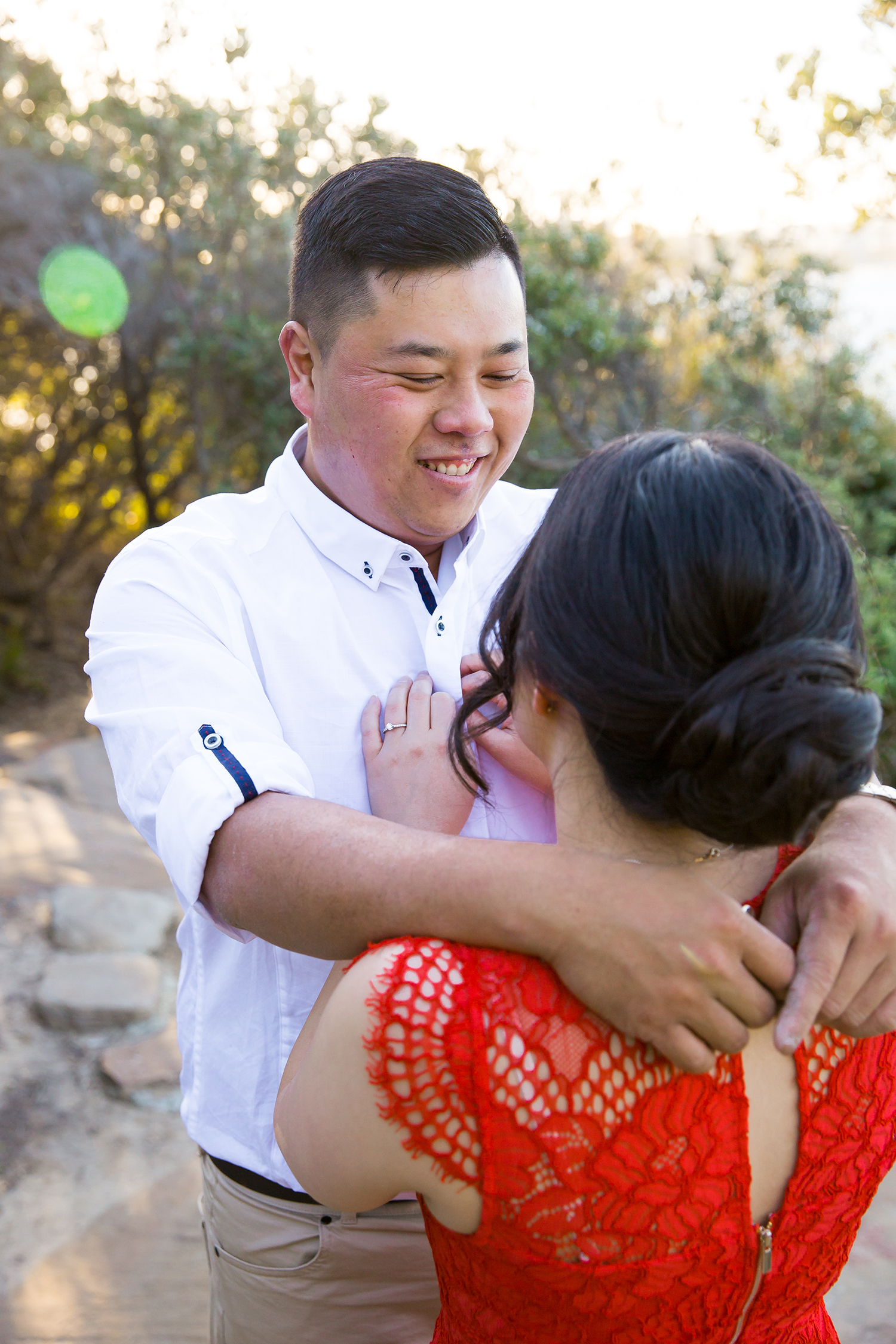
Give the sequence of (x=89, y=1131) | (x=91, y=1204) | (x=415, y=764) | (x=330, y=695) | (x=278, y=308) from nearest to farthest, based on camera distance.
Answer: (x=415, y=764) → (x=330, y=695) → (x=91, y=1204) → (x=89, y=1131) → (x=278, y=308)

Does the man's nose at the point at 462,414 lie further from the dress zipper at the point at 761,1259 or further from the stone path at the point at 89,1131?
the stone path at the point at 89,1131

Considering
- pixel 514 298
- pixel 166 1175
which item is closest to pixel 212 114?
pixel 514 298

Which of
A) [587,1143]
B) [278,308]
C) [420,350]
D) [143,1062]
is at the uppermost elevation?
[420,350]

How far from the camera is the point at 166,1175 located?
117 inches

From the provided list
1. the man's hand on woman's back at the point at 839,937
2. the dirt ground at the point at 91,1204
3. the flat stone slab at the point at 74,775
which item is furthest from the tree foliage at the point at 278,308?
the man's hand on woman's back at the point at 839,937

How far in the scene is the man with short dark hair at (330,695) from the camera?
1.10 meters

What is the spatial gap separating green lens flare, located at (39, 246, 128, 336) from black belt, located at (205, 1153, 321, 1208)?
5796mm

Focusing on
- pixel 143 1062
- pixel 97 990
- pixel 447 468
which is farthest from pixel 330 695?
pixel 97 990

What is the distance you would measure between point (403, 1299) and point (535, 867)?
99 cm

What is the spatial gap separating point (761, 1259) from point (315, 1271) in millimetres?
763

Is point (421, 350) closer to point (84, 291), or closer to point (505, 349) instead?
point (505, 349)

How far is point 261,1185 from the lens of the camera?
149cm

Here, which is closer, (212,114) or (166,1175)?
(166,1175)

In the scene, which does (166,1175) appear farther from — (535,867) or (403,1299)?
(535,867)
